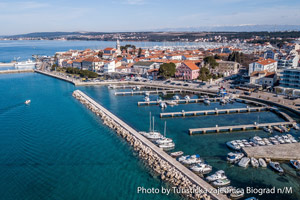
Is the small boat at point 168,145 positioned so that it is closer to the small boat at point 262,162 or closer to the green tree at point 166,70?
the small boat at point 262,162

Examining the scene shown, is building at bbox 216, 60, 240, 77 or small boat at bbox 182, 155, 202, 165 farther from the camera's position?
building at bbox 216, 60, 240, 77

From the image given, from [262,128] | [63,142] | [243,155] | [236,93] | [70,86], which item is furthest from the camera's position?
[70,86]

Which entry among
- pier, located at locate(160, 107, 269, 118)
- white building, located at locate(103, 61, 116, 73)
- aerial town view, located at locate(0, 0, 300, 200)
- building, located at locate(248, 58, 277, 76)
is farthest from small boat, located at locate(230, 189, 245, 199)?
white building, located at locate(103, 61, 116, 73)

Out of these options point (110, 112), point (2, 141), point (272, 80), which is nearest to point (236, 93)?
point (272, 80)

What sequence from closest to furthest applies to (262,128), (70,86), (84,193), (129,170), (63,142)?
(84,193)
(129,170)
(63,142)
(262,128)
(70,86)

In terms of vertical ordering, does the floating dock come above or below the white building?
below

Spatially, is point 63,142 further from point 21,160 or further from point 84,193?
point 84,193

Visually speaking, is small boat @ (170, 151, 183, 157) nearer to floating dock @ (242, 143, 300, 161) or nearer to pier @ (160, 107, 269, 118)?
floating dock @ (242, 143, 300, 161)
